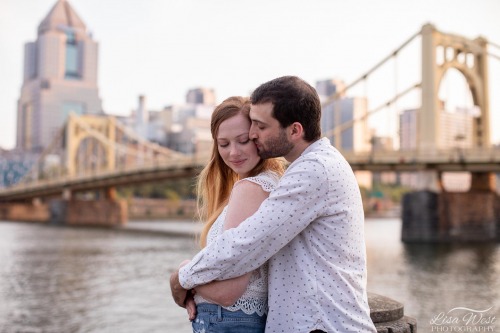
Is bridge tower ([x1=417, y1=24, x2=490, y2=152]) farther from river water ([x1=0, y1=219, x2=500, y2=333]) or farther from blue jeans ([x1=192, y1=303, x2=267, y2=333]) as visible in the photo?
blue jeans ([x1=192, y1=303, x2=267, y2=333])

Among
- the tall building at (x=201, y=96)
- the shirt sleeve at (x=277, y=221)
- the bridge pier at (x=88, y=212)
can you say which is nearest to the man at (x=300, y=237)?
the shirt sleeve at (x=277, y=221)

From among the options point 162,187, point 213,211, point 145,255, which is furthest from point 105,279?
point 162,187

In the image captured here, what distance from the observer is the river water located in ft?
27.3

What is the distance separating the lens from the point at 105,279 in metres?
A: 13.0

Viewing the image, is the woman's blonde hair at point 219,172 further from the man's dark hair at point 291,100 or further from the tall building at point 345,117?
the tall building at point 345,117

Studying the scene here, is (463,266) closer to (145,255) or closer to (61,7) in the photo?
(145,255)

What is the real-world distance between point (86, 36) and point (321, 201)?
572 ft

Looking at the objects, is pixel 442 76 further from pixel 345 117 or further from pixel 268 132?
pixel 268 132

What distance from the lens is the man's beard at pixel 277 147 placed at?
7.15ft

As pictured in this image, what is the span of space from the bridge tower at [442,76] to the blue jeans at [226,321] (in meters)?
25.8

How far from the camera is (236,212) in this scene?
7.06ft

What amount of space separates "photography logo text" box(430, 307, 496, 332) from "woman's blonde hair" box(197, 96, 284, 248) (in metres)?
5.51

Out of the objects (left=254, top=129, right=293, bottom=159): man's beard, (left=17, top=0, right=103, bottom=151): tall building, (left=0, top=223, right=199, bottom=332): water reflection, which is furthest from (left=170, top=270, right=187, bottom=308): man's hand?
(left=17, top=0, right=103, bottom=151): tall building

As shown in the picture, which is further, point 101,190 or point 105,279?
point 101,190
